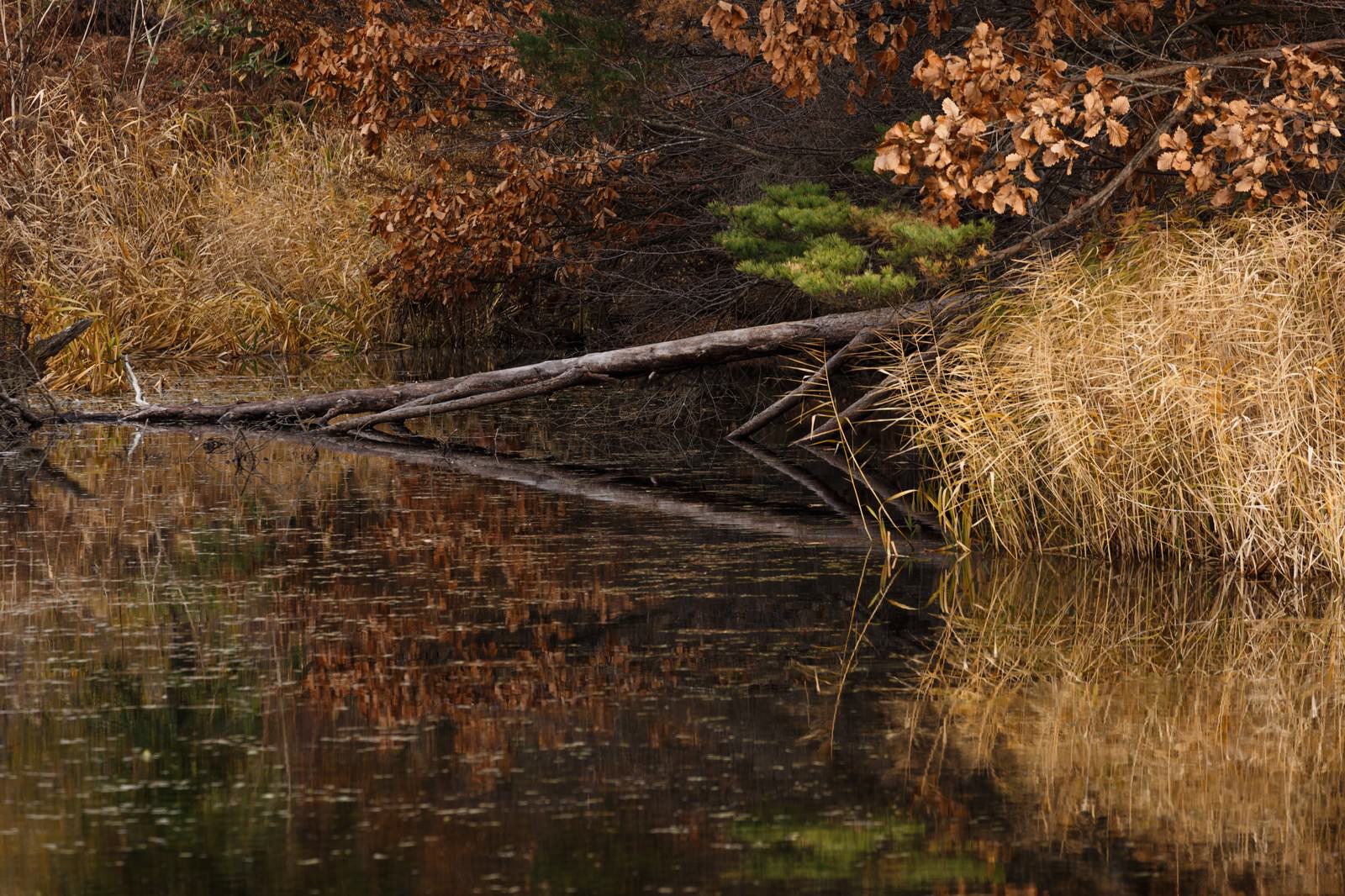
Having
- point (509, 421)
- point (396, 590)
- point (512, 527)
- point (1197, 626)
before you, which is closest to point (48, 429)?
point (509, 421)

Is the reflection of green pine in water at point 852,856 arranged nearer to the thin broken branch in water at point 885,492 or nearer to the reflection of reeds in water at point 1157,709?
the reflection of reeds in water at point 1157,709

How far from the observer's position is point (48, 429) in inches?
556

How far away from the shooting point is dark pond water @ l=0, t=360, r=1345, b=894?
14.6 feet

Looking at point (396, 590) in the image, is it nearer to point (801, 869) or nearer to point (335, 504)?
point (335, 504)

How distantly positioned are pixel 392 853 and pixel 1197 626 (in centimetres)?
378

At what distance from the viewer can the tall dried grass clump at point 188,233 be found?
18438 mm

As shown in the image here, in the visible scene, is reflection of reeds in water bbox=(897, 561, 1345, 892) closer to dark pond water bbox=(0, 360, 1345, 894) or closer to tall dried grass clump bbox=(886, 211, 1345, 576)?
dark pond water bbox=(0, 360, 1345, 894)

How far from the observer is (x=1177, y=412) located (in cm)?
855

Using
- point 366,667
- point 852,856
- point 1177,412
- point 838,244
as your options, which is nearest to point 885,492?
point 838,244

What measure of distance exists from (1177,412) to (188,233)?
13214 mm

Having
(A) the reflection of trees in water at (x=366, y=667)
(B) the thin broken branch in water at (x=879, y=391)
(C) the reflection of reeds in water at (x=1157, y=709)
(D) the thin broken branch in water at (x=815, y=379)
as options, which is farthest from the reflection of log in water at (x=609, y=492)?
(C) the reflection of reeds in water at (x=1157, y=709)

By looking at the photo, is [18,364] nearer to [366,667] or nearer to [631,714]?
[366,667]

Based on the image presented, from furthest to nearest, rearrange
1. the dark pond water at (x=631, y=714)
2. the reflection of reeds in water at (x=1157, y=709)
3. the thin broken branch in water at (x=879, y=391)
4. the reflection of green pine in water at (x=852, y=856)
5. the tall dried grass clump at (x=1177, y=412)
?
the thin broken branch in water at (x=879, y=391), the tall dried grass clump at (x=1177, y=412), the reflection of reeds in water at (x=1157, y=709), the dark pond water at (x=631, y=714), the reflection of green pine in water at (x=852, y=856)

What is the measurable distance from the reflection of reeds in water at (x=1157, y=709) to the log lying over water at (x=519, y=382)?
11.9ft
